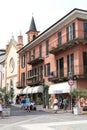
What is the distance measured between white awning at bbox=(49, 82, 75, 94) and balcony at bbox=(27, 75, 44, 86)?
5.03m

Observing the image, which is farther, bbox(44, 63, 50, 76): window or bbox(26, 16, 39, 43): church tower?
bbox(26, 16, 39, 43): church tower

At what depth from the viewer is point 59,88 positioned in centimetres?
3603

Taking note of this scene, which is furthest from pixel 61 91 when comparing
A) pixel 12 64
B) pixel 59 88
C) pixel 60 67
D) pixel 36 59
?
pixel 12 64

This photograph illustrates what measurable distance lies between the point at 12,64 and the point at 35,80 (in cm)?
1756

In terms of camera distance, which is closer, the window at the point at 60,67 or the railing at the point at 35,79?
the window at the point at 60,67

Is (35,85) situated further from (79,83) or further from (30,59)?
(79,83)

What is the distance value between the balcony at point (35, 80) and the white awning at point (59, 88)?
5.03 meters

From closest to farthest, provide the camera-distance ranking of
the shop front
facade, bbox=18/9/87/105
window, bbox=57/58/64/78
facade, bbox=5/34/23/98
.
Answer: facade, bbox=18/9/87/105 < the shop front < window, bbox=57/58/64/78 < facade, bbox=5/34/23/98

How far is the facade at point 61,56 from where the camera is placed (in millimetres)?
33438

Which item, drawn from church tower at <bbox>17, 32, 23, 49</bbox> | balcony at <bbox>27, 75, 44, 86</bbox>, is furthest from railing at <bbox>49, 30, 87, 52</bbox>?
church tower at <bbox>17, 32, 23, 49</bbox>

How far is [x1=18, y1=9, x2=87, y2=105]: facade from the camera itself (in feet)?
110

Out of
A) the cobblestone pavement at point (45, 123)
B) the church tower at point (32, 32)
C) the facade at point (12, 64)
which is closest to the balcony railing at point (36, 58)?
the facade at point (12, 64)

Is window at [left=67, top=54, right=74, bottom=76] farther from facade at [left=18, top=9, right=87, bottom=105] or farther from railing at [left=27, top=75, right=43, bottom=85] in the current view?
railing at [left=27, top=75, right=43, bottom=85]

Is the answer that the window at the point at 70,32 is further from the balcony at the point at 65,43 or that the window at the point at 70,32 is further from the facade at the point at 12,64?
the facade at the point at 12,64
